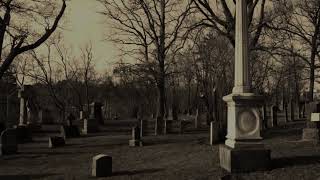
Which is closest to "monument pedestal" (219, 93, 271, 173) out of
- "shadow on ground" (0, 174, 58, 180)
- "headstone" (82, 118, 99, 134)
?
"shadow on ground" (0, 174, 58, 180)

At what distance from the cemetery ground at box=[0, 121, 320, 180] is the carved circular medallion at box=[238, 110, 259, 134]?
0.92m

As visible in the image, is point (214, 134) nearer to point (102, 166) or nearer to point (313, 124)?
point (313, 124)

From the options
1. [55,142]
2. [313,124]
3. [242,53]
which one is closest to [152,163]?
[242,53]

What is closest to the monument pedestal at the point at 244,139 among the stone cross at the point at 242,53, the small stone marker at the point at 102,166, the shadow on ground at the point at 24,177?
the stone cross at the point at 242,53

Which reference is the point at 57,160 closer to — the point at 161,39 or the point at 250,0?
the point at 250,0

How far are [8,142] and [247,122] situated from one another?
11.0m

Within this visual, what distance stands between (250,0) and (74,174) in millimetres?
11687

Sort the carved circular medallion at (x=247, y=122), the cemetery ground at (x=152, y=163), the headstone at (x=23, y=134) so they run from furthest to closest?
the headstone at (x=23, y=134), the carved circular medallion at (x=247, y=122), the cemetery ground at (x=152, y=163)

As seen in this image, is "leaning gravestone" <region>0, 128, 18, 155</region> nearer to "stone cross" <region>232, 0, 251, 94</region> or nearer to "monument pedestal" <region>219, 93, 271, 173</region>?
"monument pedestal" <region>219, 93, 271, 173</region>

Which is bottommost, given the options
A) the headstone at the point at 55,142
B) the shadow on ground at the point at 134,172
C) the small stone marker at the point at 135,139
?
the shadow on ground at the point at 134,172

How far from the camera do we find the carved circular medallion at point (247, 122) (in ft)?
31.6

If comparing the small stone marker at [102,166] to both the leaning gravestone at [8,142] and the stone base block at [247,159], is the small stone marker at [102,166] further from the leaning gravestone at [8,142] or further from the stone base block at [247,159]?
the leaning gravestone at [8,142]

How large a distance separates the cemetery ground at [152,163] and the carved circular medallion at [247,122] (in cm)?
92

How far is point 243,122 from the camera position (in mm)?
9633
